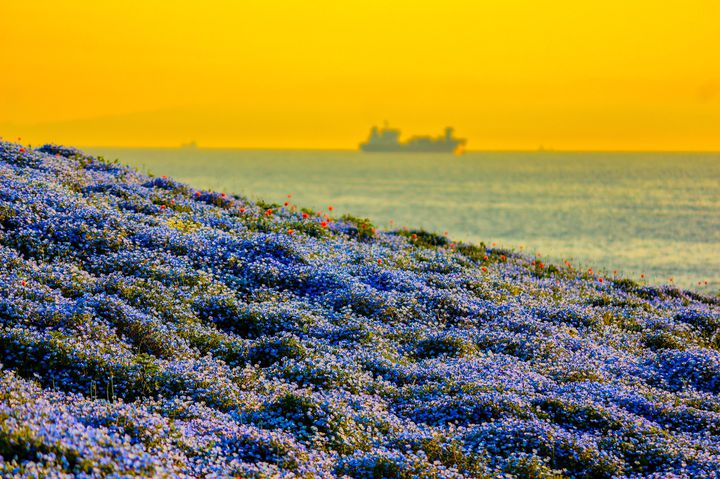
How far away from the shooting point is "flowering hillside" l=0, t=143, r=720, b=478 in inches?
416

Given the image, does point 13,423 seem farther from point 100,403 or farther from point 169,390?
point 169,390

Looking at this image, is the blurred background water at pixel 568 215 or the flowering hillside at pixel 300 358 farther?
the blurred background water at pixel 568 215

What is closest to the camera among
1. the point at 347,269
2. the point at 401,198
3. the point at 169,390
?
the point at 169,390

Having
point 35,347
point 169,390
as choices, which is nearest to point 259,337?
point 169,390

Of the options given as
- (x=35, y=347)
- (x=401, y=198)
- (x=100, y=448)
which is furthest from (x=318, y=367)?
(x=401, y=198)

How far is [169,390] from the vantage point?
12469 millimetres

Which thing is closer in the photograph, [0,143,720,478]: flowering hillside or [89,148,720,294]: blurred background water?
[0,143,720,478]: flowering hillside

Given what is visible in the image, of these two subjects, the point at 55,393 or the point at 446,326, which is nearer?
the point at 55,393

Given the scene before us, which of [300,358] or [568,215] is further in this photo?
[568,215]

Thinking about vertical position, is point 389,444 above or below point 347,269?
below

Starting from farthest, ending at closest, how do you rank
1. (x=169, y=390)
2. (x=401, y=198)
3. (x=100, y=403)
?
(x=401, y=198), (x=169, y=390), (x=100, y=403)

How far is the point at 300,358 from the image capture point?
48.1ft

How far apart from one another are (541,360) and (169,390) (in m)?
8.27

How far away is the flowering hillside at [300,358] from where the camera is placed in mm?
10578
